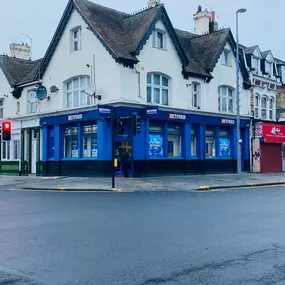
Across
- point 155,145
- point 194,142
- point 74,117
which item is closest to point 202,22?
point 194,142

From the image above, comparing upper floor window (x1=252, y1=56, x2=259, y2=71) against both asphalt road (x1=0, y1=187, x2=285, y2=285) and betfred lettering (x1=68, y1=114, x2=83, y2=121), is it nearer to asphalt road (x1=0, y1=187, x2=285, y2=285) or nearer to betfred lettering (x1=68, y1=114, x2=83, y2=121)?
betfred lettering (x1=68, y1=114, x2=83, y2=121)

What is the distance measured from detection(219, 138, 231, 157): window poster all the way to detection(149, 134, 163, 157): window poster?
20.6ft

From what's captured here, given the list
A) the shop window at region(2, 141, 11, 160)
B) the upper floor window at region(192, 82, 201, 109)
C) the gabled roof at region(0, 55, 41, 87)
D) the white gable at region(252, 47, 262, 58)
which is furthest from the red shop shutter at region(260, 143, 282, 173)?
the shop window at region(2, 141, 11, 160)

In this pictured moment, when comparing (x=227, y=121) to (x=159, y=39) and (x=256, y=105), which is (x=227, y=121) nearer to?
(x=256, y=105)

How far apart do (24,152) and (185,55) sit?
14.7 m

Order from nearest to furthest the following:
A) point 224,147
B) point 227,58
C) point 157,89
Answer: point 157,89 < point 224,147 < point 227,58

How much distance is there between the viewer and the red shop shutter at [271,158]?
3425 centimetres

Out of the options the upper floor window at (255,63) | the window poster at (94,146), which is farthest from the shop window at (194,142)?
the upper floor window at (255,63)

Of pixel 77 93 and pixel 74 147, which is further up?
pixel 77 93

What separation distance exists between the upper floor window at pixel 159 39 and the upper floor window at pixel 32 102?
10414mm

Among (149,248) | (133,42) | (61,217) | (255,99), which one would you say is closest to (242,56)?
(255,99)

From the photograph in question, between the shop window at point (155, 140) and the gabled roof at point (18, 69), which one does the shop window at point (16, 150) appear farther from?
the shop window at point (155, 140)

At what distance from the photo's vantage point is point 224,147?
106ft

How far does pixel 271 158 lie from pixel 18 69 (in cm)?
2308
